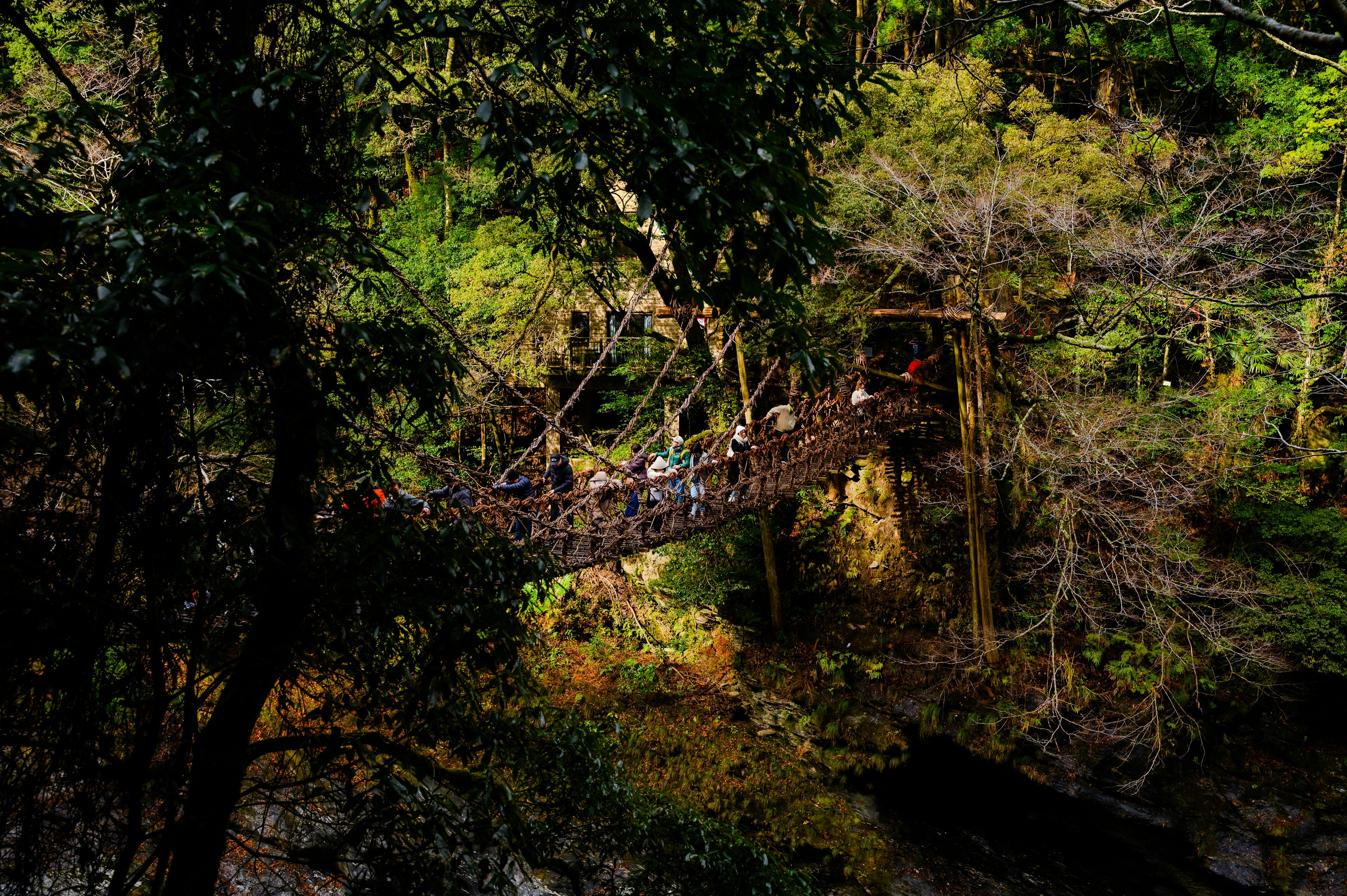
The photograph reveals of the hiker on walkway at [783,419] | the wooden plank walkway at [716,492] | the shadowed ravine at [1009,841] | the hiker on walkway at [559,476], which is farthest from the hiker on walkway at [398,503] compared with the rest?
the shadowed ravine at [1009,841]

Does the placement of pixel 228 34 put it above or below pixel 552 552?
above

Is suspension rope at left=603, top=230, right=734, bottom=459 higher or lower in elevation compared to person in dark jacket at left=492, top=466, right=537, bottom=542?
higher

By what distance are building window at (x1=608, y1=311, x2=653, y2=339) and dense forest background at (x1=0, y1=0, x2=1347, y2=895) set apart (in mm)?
480

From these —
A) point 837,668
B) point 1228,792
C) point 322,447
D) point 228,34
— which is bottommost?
point 1228,792

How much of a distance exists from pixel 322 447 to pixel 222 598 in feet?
1.10

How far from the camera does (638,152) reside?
1340mm

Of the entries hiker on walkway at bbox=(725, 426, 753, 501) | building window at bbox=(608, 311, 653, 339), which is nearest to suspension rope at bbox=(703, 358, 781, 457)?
hiker on walkway at bbox=(725, 426, 753, 501)

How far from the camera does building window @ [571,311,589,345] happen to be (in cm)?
963

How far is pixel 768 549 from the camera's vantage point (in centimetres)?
800

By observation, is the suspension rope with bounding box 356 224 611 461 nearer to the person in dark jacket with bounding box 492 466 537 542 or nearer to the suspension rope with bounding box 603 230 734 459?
the suspension rope with bounding box 603 230 734 459

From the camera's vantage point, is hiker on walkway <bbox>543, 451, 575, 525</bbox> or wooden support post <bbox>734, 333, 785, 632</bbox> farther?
wooden support post <bbox>734, 333, 785, 632</bbox>

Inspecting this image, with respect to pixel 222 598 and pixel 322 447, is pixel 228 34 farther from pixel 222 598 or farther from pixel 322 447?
pixel 222 598

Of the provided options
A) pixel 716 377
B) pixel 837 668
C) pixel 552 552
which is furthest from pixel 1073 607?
pixel 552 552

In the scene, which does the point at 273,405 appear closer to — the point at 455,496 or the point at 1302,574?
the point at 455,496
